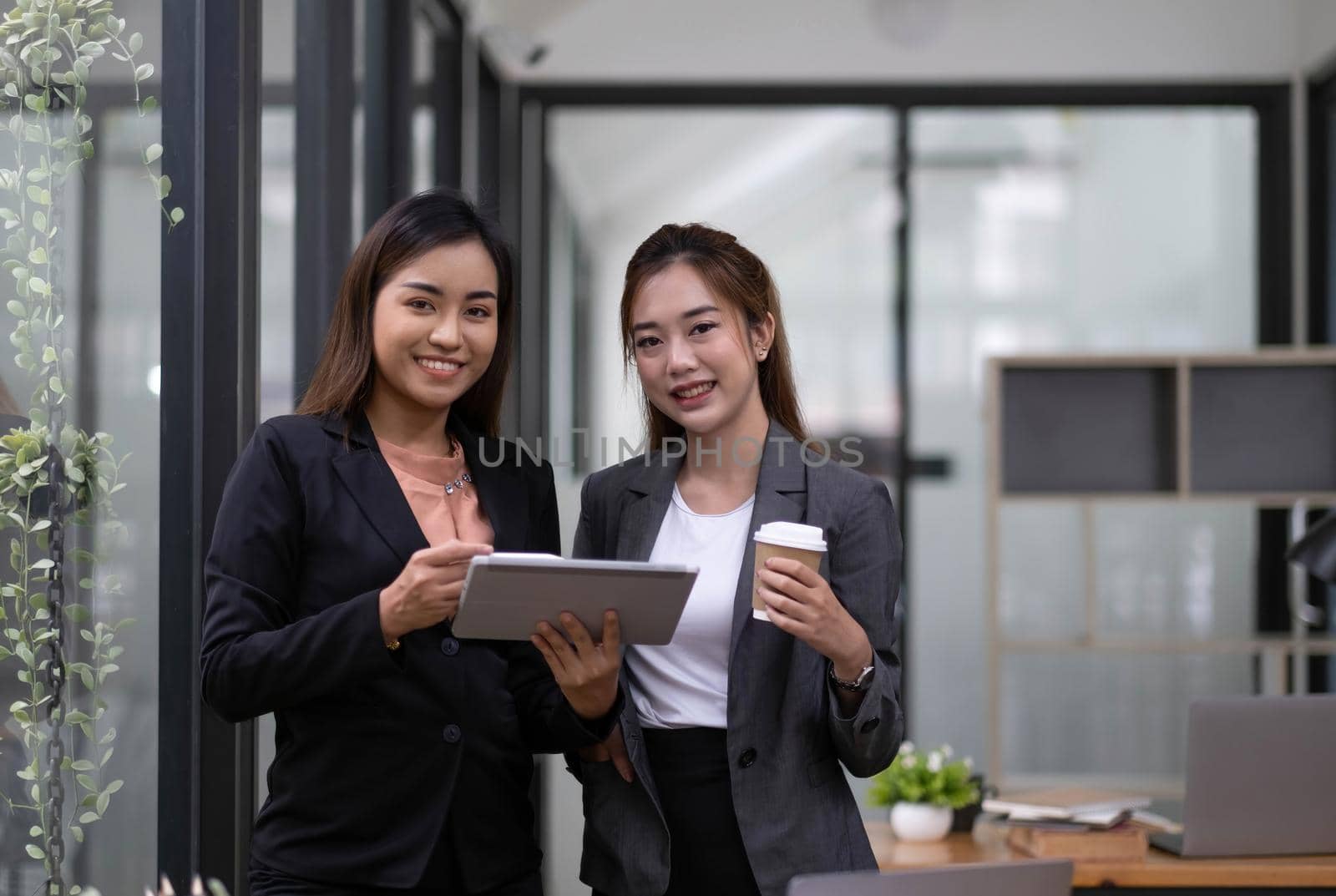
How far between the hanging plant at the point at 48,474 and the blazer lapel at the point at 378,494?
15.2 inches

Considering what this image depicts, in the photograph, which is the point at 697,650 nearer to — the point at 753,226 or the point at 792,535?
the point at 792,535

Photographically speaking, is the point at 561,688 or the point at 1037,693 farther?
the point at 1037,693

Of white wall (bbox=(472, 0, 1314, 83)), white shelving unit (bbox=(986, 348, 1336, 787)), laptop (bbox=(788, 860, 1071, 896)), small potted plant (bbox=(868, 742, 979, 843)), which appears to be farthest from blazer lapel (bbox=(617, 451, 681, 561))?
white wall (bbox=(472, 0, 1314, 83))

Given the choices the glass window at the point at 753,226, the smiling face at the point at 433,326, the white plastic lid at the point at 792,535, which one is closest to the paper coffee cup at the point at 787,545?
the white plastic lid at the point at 792,535

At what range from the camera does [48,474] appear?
1.79 m

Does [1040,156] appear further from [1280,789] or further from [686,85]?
[1280,789]

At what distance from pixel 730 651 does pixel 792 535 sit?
245 mm

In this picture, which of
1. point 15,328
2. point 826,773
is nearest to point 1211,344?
point 826,773

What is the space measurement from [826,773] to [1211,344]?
3866 mm

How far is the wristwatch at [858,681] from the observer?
1739 millimetres

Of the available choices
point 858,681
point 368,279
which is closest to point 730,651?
point 858,681

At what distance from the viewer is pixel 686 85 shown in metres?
5.14

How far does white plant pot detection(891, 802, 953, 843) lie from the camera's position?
285cm

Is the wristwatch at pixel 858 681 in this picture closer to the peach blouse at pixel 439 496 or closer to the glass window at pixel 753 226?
the peach blouse at pixel 439 496
